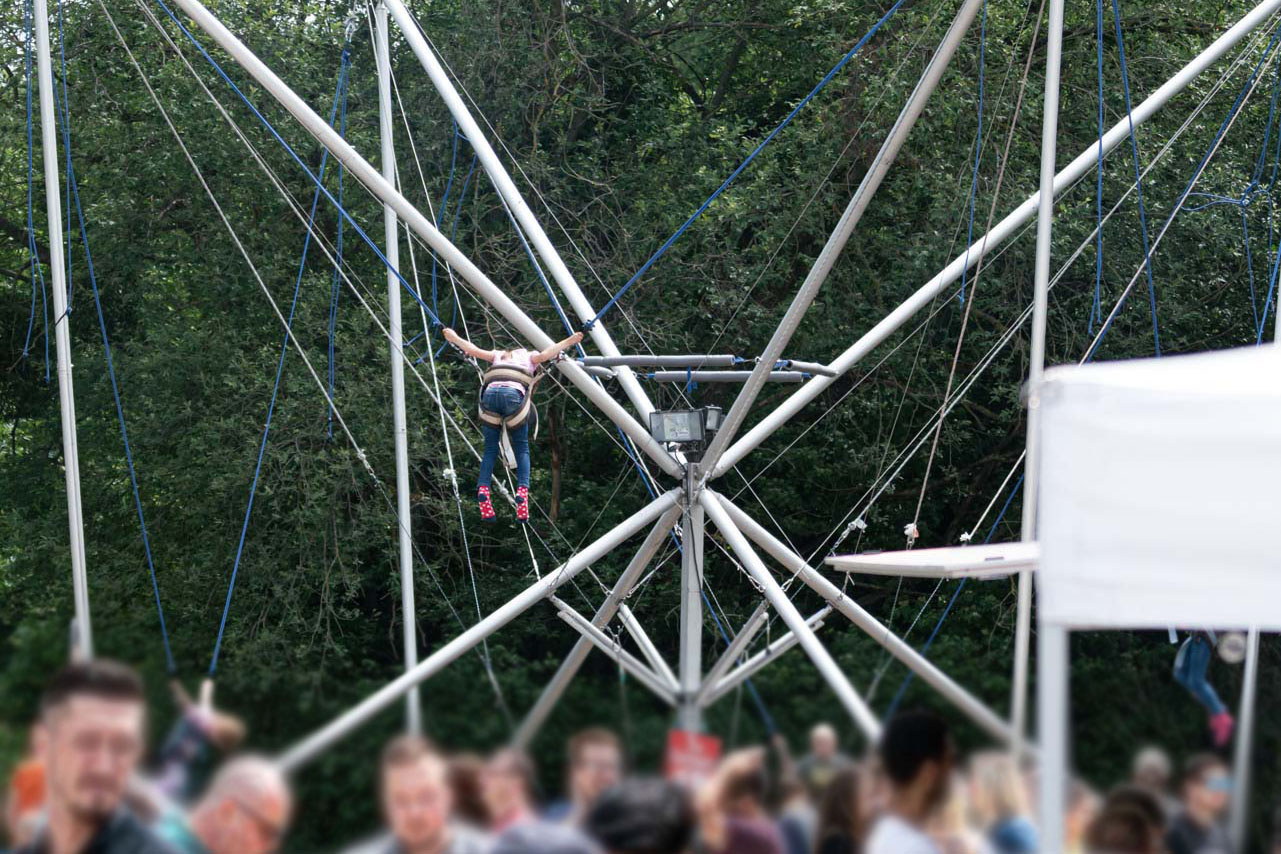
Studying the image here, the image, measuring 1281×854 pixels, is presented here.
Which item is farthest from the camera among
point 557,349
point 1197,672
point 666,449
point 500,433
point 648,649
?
point 500,433

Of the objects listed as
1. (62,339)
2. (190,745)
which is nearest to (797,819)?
(190,745)

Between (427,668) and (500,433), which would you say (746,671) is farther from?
(500,433)

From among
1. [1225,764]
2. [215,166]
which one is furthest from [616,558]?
[1225,764]

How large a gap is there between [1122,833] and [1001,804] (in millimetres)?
315

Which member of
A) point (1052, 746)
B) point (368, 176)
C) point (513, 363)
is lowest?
point (1052, 746)

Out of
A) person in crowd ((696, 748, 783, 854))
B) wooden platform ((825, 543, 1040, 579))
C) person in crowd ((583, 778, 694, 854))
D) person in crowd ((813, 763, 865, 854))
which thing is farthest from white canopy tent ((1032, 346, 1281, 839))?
wooden platform ((825, 543, 1040, 579))

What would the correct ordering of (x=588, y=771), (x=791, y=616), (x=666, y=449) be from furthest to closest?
(x=666, y=449)
(x=791, y=616)
(x=588, y=771)

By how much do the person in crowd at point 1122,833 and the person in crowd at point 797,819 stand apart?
27.1 inches

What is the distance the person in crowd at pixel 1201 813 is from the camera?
14.9ft

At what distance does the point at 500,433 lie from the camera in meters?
10.5

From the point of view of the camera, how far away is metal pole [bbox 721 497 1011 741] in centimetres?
514

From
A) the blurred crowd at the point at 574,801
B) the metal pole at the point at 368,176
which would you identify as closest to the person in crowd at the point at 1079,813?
the blurred crowd at the point at 574,801

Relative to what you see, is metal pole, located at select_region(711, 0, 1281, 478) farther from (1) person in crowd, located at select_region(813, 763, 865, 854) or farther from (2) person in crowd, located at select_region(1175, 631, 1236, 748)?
(1) person in crowd, located at select_region(813, 763, 865, 854)

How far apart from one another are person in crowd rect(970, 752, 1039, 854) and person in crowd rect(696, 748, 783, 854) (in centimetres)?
52
